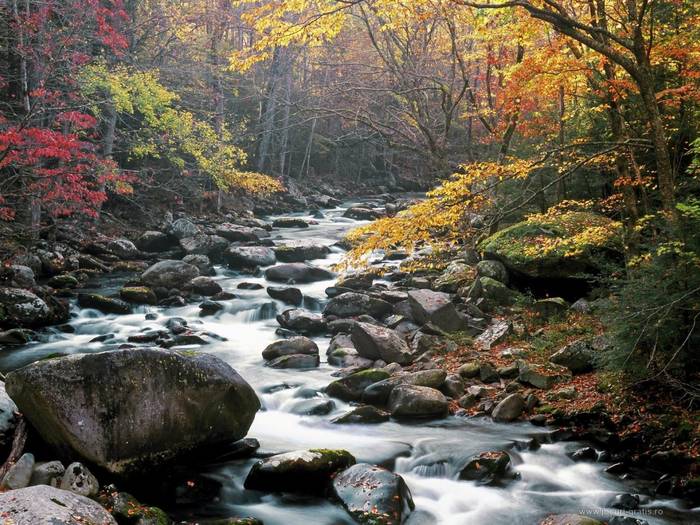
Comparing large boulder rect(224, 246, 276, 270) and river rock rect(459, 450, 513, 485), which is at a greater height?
large boulder rect(224, 246, 276, 270)

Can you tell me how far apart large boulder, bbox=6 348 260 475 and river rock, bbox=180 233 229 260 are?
1412cm

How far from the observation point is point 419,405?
8875 mm

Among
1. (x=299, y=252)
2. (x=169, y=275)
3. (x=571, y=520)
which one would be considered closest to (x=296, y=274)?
(x=299, y=252)

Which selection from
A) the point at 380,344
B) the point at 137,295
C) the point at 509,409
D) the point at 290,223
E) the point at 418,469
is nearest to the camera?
the point at 418,469

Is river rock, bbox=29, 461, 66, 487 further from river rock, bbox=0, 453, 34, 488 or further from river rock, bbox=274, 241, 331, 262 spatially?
river rock, bbox=274, 241, 331, 262

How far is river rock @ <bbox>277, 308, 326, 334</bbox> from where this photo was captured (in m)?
14.0

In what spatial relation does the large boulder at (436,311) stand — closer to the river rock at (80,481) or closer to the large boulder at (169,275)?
the large boulder at (169,275)

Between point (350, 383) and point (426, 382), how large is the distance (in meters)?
1.32

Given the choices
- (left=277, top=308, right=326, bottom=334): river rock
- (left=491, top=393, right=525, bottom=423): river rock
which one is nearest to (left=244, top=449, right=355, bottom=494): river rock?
(left=491, top=393, right=525, bottom=423): river rock

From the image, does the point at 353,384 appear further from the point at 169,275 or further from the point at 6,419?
the point at 169,275

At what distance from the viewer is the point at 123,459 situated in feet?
20.4

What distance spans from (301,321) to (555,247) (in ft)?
21.0

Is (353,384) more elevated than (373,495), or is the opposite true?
(373,495)

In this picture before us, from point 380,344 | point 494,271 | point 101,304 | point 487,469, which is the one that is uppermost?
point 494,271
